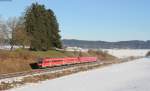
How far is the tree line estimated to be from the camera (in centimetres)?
7250

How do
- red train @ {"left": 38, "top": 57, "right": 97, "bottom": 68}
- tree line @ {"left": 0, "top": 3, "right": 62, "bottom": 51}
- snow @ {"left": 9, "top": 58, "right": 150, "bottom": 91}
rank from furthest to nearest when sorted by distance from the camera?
tree line @ {"left": 0, "top": 3, "right": 62, "bottom": 51}
red train @ {"left": 38, "top": 57, "right": 97, "bottom": 68}
snow @ {"left": 9, "top": 58, "right": 150, "bottom": 91}

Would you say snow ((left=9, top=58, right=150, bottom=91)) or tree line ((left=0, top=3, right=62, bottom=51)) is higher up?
tree line ((left=0, top=3, right=62, bottom=51))

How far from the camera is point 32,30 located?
7644 cm

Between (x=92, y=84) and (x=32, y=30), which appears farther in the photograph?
(x=32, y=30)

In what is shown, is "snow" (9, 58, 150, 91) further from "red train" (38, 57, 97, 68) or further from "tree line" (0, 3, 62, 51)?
"tree line" (0, 3, 62, 51)

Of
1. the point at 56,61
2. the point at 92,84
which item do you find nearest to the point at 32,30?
the point at 56,61

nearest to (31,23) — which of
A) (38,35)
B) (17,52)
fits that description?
(38,35)

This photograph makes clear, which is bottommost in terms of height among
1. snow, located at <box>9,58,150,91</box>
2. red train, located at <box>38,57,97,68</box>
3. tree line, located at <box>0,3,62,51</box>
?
snow, located at <box>9,58,150,91</box>

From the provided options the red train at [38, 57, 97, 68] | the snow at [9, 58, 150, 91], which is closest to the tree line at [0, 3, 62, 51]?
the red train at [38, 57, 97, 68]

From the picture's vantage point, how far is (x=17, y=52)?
2473 inches

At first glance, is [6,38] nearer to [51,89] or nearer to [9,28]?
[9,28]

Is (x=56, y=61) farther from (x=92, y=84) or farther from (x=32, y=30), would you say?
(x=92, y=84)

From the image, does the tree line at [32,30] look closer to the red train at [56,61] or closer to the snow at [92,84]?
the red train at [56,61]

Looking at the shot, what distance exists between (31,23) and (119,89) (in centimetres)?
4544
